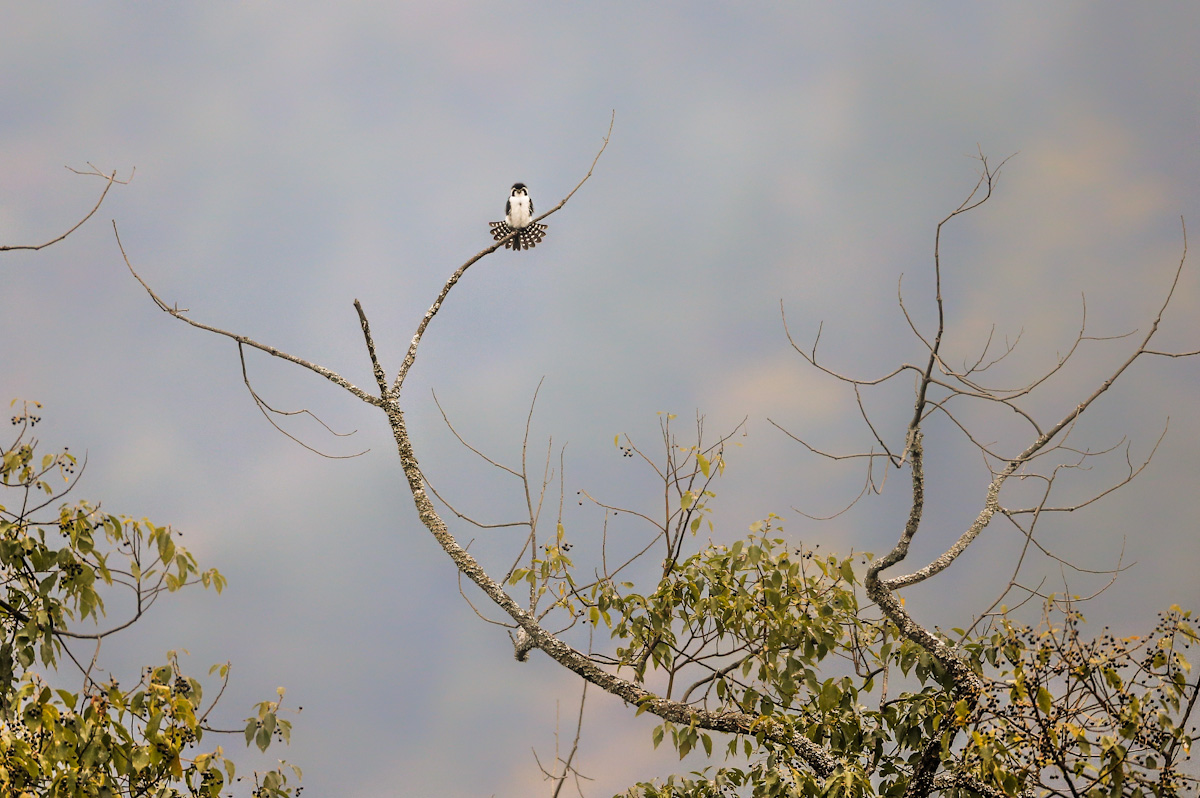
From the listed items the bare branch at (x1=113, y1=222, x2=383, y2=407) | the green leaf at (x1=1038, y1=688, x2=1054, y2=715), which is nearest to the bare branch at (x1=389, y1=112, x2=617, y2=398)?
the bare branch at (x1=113, y1=222, x2=383, y2=407)

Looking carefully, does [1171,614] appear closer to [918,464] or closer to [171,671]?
[918,464]

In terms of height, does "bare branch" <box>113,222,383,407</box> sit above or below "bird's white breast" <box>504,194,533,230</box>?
below

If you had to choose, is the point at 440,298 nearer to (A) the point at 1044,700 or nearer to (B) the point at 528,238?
(B) the point at 528,238

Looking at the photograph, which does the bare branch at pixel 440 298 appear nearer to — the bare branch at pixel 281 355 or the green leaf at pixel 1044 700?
the bare branch at pixel 281 355

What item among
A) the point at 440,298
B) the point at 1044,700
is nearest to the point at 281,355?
the point at 440,298

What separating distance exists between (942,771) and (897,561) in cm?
100

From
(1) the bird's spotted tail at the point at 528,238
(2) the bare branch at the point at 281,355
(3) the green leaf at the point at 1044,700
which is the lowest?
(3) the green leaf at the point at 1044,700

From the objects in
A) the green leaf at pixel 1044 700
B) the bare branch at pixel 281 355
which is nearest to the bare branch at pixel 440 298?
the bare branch at pixel 281 355

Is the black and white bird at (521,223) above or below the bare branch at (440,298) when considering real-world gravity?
above

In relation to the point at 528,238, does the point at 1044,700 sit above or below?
below

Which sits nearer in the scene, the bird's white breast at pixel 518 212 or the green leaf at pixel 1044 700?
the green leaf at pixel 1044 700

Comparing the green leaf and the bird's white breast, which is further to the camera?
the bird's white breast

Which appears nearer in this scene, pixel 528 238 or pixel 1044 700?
pixel 1044 700

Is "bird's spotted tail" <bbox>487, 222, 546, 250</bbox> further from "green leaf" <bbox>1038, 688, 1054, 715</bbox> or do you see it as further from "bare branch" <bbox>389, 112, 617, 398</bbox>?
"green leaf" <bbox>1038, 688, 1054, 715</bbox>
